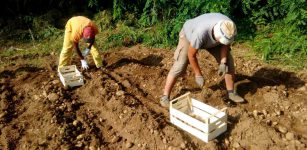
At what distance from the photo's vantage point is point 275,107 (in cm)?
566

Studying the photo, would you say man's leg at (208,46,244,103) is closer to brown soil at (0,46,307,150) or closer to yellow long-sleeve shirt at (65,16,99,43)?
brown soil at (0,46,307,150)

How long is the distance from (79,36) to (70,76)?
0.67 metres

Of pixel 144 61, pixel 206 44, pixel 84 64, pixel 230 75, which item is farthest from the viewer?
pixel 144 61

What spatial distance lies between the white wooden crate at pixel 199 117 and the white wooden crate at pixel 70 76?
181 cm

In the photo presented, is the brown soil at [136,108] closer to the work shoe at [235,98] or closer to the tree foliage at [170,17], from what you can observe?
the work shoe at [235,98]

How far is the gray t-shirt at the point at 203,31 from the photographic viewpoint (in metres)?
4.96

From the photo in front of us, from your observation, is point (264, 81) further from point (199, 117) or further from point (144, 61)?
point (144, 61)

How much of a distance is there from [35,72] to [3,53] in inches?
58.4

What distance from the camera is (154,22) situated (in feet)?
28.7

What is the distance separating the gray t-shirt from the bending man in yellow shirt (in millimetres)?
2023

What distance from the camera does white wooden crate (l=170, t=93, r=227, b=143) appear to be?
483cm

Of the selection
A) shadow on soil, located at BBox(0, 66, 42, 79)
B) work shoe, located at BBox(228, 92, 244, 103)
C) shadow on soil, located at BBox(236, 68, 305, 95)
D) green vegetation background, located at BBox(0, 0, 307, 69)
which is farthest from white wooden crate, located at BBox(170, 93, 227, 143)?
shadow on soil, located at BBox(0, 66, 42, 79)

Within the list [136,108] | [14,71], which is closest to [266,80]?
[136,108]

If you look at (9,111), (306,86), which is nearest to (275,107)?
(306,86)
